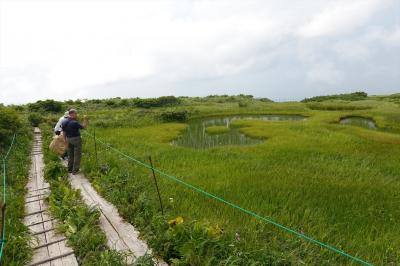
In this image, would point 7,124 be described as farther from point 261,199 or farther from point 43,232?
point 261,199

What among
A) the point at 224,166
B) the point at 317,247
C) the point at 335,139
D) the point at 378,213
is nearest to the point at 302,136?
the point at 335,139

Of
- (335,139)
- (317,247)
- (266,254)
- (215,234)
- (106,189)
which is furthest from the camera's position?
(335,139)

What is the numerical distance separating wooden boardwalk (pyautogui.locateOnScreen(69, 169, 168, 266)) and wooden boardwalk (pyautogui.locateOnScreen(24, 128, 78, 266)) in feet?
2.55

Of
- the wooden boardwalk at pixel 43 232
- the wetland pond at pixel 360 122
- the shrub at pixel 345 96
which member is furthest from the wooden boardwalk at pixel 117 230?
the shrub at pixel 345 96

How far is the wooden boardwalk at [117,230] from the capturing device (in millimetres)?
5180

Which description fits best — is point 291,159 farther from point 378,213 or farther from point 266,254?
point 266,254

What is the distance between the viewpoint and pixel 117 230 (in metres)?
5.89

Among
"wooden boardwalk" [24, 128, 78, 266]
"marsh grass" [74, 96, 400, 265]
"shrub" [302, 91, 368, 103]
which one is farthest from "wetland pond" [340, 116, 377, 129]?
"shrub" [302, 91, 368, 103]

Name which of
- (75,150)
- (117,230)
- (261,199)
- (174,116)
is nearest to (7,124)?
(75,150)

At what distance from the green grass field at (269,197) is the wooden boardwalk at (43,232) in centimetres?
140

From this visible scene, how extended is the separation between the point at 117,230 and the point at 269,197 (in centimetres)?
424

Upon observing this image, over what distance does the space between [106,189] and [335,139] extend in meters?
14.3

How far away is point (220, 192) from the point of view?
8.35m

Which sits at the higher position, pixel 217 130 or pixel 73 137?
pixel 73 137
